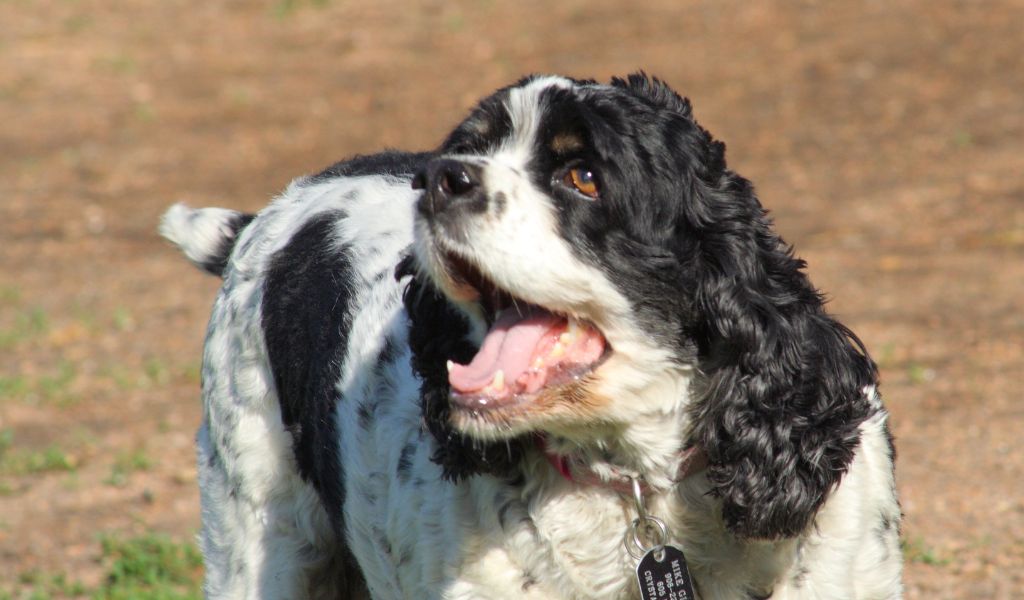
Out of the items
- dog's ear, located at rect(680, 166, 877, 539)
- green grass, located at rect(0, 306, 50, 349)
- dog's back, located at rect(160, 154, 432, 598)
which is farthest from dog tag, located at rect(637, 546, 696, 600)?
green grass, located at rect(0, 306, 50, 349)

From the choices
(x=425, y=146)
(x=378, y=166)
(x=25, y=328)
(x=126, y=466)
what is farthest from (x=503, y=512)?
(x=425, y=146)

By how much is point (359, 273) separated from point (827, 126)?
9346 mm

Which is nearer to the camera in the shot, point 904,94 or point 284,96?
point 904,94

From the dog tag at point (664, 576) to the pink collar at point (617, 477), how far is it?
184 millimetres

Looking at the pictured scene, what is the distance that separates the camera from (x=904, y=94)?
Result: 1346 centimetres

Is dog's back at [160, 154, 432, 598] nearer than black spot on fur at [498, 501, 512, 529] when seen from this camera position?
No

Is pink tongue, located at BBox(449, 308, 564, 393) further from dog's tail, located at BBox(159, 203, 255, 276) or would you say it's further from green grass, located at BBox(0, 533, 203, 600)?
green grass, located at BBox(0, 533, 203, 600)

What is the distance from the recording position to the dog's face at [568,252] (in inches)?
132

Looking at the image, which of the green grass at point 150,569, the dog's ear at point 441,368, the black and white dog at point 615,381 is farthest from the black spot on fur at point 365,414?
the green grass at point 150,569

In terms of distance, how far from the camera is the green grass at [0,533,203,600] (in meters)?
5.95

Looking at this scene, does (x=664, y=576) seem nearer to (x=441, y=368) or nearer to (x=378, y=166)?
(x=441, y=368)

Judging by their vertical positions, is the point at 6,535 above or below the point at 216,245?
below

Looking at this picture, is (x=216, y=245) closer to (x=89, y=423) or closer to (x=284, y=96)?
(x=89, y=423)

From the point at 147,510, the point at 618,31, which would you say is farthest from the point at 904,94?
the point at 147,510
